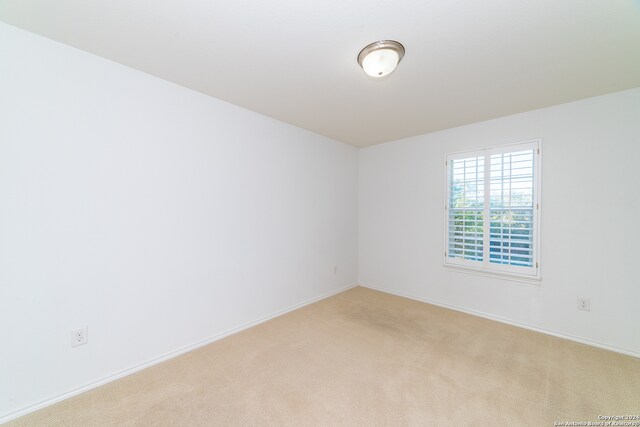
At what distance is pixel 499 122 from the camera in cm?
307

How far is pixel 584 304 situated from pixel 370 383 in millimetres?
2375

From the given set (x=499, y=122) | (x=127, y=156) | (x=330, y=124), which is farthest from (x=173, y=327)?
(x=499, y=122)

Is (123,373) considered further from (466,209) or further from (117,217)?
(466,209)

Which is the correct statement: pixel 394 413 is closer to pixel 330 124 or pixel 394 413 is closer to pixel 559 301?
pixel 559 301

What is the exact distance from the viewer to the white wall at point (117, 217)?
1.64 metres

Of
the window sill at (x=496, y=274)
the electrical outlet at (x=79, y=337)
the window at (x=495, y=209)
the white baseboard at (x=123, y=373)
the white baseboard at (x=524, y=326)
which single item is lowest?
the white baseboard at (x=123, y=373)

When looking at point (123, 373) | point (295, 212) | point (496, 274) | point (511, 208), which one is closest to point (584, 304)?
point (496, 274)

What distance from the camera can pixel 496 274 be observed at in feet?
10.1

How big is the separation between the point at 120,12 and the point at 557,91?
3.46m

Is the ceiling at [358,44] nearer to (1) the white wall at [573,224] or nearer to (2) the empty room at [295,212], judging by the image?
(2) the empty room at [295,212]

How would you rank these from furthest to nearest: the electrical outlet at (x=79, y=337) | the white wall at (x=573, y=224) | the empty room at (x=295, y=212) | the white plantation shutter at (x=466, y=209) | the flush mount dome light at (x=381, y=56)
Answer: the white plantation shutter at (x=466, y=209), the white wall at (x=573, y=224), the electrical outlet at (x=79, y=337), the flush mount dome light at (x=381, y=56), the empty room at (x=295, y=212)

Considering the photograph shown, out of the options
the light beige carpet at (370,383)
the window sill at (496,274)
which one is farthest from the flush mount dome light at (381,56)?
the window sill at (496,274)

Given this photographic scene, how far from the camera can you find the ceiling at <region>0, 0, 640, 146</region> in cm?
145

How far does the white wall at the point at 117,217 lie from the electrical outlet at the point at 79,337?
0.03 metres
